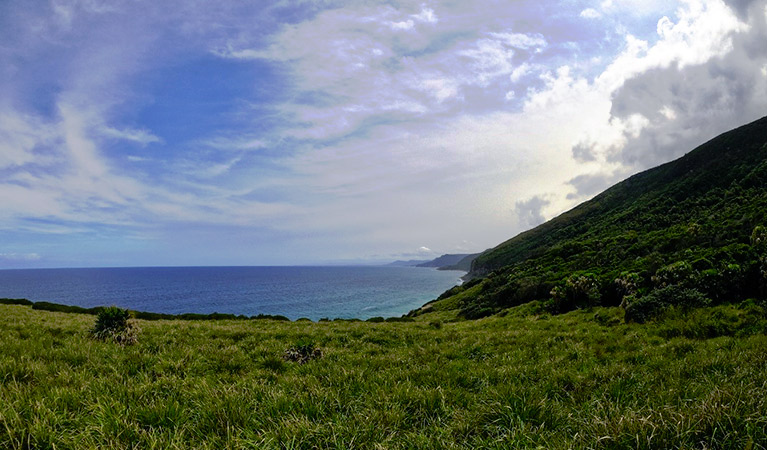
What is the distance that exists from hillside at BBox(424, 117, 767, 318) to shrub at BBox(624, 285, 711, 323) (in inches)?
7.5

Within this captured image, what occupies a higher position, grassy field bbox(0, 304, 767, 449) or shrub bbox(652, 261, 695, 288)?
grassy field bbox(0, 304, 767, 449)

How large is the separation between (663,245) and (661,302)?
3846cm

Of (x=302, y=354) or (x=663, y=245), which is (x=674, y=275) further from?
(x=663, y=245)

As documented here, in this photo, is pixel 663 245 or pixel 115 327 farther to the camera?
pixel 663 245

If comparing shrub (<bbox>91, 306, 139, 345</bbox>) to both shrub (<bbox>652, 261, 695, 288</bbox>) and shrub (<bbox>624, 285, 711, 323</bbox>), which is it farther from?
shrub (<bbox>652, 261, 695, 288</bbox>)

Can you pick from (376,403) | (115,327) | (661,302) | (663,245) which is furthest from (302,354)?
(663,245)

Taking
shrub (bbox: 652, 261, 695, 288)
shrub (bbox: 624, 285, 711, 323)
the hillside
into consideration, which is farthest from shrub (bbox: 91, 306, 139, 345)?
shrub (bbox: 652, 261, 695, 288)

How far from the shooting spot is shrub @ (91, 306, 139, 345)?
12.6 metres

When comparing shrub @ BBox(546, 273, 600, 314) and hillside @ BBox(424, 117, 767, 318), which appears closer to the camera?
hillside @ BBox(424, 117, 767, 318)

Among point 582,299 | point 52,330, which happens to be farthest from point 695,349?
point 52,330

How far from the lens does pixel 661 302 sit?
18.1m

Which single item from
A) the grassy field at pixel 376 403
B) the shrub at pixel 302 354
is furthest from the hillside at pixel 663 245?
the shrub at pixel 302 354

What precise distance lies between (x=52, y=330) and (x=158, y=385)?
13737 mm

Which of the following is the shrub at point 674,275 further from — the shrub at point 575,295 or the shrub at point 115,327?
the shrub at point 115,327
